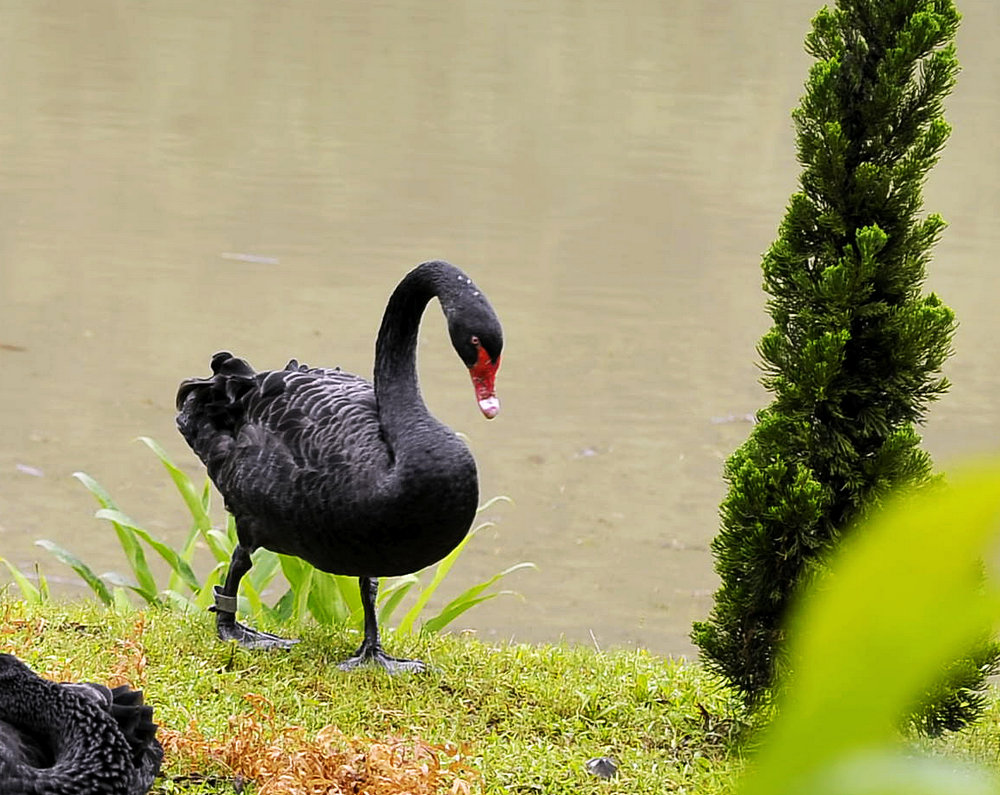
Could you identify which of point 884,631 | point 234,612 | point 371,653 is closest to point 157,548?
point 234,612

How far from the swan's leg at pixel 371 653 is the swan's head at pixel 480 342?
653 millimetres

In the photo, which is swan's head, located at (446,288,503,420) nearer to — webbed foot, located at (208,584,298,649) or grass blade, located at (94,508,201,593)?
webbed foot, located at (208,584,298,649)

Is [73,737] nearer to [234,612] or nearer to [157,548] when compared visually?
[234,612]

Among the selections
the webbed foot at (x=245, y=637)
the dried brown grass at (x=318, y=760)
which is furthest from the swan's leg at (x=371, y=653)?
the dried brown grass at (x=318, y=760)

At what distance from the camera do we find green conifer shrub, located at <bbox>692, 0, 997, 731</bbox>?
2740mm

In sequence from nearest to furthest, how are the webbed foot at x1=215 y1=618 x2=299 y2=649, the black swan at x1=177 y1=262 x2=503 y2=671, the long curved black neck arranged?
the black swan at x1=177 y1=262 x2=503 y2=671 < the long curved black neck < the webbed foot at x1=215 y1=618 x2=299 y2=649

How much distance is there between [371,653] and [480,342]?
0.81 m

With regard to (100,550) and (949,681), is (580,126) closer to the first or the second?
(100,550)

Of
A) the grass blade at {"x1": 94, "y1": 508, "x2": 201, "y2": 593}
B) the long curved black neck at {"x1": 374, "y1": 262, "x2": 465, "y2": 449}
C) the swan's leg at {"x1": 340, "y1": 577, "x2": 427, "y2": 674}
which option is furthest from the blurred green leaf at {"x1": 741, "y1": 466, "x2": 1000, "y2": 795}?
the grass blade at {"x1": 94, "y1": 508, "x2": 201, "y2": 593}

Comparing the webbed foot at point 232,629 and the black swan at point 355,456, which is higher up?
the black swan at point 355,456

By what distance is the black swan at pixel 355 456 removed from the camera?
2855 mm

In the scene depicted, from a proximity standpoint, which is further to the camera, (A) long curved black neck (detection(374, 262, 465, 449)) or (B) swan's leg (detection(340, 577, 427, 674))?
(B) swan's leg (detection(340, 577, 427, 674))

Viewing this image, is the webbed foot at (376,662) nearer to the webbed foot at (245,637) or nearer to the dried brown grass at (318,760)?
the webbed foot at (245,637)

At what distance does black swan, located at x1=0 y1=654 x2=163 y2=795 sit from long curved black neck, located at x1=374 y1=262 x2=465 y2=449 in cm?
95
